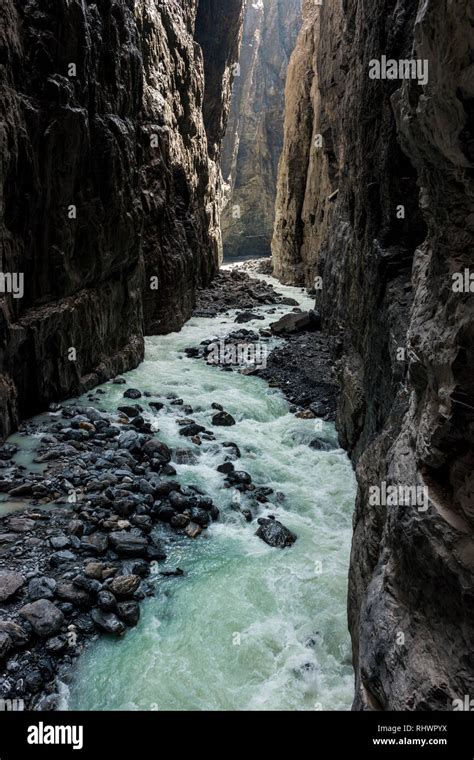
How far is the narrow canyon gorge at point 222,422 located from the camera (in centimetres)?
362

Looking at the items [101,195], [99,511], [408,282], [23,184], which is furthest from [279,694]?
[101,195]

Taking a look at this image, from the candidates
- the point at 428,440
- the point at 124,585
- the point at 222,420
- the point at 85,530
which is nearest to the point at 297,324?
the point at 222,420

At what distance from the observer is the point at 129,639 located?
19.2 feet

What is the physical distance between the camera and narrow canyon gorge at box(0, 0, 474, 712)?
3617 mm

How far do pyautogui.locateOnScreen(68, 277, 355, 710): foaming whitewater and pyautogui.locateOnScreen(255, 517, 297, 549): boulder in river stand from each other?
5.1 inches

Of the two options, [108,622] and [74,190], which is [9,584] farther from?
[74,190]

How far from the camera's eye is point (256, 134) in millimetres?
73250

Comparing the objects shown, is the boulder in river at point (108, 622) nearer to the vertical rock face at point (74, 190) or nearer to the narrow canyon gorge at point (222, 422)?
the narrow canyon gorge at point (222, 422)

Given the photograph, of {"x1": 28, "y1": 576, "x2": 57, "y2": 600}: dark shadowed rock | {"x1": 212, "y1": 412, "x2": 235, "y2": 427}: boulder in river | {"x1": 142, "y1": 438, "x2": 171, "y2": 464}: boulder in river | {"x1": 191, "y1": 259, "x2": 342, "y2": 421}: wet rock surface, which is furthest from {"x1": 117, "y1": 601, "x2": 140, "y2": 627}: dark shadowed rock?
{"x1": 191, "y1": 259, "x2": 342, "y2": 421}: wet rock surface

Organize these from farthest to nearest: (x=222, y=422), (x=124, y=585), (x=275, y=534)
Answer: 1. (x=222, y=422)
2. (x=275, y=534)
3. (x=124, y=585)

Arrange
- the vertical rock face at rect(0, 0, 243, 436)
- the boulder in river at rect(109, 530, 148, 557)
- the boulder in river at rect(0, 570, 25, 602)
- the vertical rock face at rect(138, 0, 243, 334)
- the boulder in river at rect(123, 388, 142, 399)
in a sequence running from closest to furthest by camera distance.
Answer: the boulder in river at rect(0, 570, 25, 602), the boulder in river at rect(109, 530, 148, 557), the vertical rock face at rect(0, 0, 243, 436), the boulder in river at rect(123, 388, 142, 399), the vertical rock face at rect(138, 0, 243, 334)

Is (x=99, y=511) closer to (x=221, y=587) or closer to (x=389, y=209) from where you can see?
(x=221, y=587)

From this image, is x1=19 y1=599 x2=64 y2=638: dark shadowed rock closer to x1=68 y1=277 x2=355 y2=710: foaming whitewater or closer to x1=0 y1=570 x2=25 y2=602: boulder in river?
x1=0 y1=570 x2=25 y2=602: boulder in river

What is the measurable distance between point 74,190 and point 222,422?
6.18 meters
